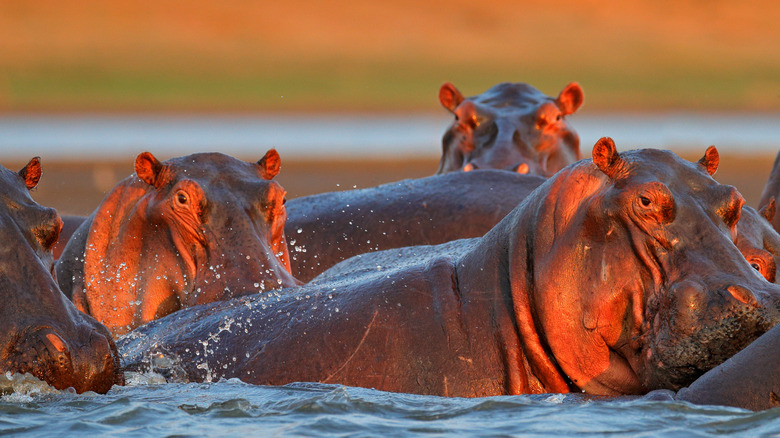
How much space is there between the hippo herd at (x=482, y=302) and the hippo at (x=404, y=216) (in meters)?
1.47

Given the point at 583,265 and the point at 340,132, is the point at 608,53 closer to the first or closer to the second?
the point at 340,132

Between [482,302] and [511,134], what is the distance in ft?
16.7

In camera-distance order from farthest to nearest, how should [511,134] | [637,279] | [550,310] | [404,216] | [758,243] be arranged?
[511,134] < [404,216] < [758,243] < [550,310] < [637,279]

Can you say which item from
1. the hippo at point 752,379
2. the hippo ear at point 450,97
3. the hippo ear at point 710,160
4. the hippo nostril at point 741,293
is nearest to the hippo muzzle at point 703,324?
the hippo nostril at point 741,293

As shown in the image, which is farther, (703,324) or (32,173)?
(32,173)

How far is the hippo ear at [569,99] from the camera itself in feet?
33.6

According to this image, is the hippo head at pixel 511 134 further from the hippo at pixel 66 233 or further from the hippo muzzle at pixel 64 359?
the hippo muzzle at pixel 64 359

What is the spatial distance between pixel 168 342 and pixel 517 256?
1317 millimetres

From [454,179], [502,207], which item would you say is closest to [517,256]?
[502,207]

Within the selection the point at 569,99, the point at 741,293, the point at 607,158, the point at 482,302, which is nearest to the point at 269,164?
the point at 482,302

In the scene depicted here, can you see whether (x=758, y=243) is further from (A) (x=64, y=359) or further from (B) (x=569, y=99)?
(B) (x=569, y=99)

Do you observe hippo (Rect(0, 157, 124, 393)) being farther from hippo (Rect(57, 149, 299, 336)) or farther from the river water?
the river water

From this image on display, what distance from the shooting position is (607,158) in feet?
13.9

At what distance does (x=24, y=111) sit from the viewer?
128ft
